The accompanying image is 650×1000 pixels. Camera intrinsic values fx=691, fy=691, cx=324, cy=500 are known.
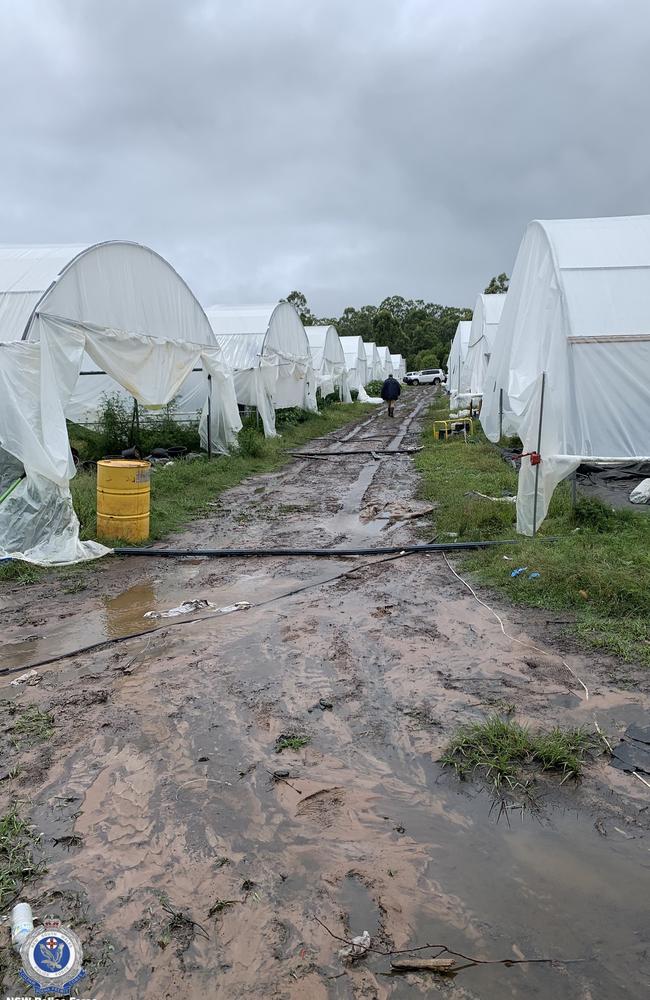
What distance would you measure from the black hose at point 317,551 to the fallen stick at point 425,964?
5321 millimetres

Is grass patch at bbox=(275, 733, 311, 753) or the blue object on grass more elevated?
the blue object on grass

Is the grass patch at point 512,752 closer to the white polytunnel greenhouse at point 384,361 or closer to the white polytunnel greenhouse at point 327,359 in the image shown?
the white polytunnel greenhouse at point 327,359

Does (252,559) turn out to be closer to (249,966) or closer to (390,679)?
(390,679)

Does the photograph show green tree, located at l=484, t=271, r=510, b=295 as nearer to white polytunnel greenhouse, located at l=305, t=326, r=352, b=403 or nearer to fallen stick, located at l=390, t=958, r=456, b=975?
white polytunnel greenhouse, located at l=305, t=326, r=352, b=403

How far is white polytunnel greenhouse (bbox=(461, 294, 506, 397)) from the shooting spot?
20.3 metres

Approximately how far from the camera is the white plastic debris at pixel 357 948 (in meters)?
2.41

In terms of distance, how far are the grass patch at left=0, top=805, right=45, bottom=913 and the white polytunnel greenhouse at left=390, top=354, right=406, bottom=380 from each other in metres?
63.4

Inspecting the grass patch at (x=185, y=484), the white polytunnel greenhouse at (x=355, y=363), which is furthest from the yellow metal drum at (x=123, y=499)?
the white polytunnel greenhouse at (x=355, y=363)

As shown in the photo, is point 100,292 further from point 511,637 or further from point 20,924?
point 20,924

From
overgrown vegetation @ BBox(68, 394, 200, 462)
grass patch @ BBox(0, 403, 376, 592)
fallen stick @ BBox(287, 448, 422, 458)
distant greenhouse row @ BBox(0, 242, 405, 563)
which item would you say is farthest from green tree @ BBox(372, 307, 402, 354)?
overgrown vegetation @ BBox(68, 394, 200, 462)

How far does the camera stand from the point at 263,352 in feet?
63.4

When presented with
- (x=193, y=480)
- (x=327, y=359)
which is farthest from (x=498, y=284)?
(x=193, y=480)

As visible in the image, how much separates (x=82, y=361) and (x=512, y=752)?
31.0 ft

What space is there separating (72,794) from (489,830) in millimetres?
1965
